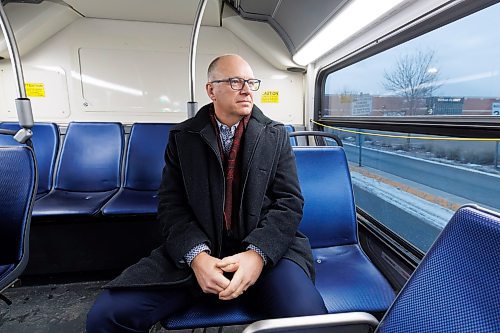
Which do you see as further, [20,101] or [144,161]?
[144,161]

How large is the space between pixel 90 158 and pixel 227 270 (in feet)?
6.80

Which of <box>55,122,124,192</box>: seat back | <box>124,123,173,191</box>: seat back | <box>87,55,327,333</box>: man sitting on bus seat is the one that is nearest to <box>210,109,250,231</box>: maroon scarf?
<box>87,55,327,333</box>: man sitting on bus seat

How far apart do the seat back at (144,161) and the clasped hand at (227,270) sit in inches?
62.3

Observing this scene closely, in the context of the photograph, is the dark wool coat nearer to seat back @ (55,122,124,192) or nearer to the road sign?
the road sign

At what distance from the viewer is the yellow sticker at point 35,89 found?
3275 millimetres

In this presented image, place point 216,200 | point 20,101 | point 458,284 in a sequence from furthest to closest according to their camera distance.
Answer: point 20,101
point 216,200
point 458,284

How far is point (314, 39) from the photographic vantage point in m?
2.37

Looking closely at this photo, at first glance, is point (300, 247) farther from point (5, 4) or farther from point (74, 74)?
point (5, 4)

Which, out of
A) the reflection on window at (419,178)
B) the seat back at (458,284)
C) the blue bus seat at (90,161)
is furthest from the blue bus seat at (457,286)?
the blue bus seat at (90,161)

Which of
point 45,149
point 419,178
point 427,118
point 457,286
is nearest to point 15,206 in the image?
point 45,149

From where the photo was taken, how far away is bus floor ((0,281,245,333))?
171 cm

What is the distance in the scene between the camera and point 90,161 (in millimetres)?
2568

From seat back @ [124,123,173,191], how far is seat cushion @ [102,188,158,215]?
11 centimetres

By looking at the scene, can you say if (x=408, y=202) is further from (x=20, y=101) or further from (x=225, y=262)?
(x=20, y=101)
